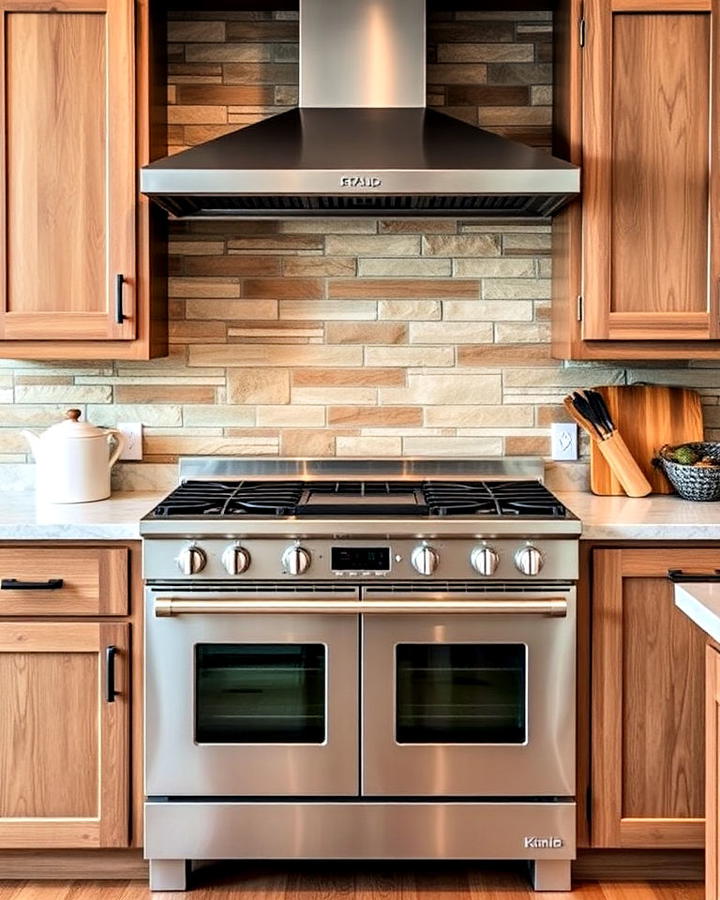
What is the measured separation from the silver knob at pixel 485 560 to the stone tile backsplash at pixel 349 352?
694mm

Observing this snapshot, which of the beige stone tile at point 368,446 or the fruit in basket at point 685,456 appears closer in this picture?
the fruit in basket at point 685,456

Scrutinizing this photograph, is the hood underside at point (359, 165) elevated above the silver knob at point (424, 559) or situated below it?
above

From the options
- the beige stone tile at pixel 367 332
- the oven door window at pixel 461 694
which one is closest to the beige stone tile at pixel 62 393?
the beige stone tile at pixel 367 332

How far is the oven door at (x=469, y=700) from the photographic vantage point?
265cm

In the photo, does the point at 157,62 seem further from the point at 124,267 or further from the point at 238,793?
the point at 238,793

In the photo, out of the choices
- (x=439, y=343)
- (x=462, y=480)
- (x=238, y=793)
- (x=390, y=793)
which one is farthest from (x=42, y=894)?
(x=439, y=343)

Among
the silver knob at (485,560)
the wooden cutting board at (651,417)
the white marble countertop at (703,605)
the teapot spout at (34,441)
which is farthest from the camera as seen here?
the wooden cutting board at (651,417)

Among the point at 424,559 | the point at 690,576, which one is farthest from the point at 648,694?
the point at 424,559

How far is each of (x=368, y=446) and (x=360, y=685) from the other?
836 millimetres

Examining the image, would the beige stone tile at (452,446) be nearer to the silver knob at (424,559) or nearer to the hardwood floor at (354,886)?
the silver knob at (424,559)

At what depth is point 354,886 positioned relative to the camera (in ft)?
9.02

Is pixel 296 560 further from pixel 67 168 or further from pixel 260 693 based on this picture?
pixel 67 168

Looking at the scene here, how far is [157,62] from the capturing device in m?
3.04

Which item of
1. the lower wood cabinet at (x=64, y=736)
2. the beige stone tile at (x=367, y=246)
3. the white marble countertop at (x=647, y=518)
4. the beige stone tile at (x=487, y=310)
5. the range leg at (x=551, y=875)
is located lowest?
the range leg at (x=551, y=875)
